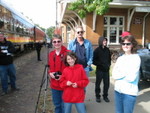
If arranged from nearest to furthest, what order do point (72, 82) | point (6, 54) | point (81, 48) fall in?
point (72, 82) < point (81, 48) < point (6, 54)

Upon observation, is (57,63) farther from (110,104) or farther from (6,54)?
(6,54)

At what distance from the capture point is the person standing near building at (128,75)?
10.7ft

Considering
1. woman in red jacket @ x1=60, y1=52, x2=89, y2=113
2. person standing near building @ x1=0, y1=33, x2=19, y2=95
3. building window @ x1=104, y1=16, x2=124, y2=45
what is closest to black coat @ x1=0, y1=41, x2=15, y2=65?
person standing near building @ x1=0, y1=33, x2=19, y2=95

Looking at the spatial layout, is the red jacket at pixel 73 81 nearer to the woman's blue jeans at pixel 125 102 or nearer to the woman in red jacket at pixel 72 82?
the woman in red jacket at pixel 72 82

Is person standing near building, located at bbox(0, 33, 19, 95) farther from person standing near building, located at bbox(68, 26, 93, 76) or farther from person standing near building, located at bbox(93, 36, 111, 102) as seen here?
person standing near building, located at bbox(93, 36, 111, 102)

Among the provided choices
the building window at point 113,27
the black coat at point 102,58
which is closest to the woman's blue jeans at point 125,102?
the black coat at point 102,58

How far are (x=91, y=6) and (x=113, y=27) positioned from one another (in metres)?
3.63

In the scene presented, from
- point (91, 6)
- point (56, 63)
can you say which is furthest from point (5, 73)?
point (91, 6)

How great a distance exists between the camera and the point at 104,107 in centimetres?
530

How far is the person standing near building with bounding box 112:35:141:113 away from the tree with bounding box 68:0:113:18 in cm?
1005

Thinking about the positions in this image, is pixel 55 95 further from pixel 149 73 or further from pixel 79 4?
pixel 79 4

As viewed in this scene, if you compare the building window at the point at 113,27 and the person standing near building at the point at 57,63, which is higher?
the building window at the point at 113,27

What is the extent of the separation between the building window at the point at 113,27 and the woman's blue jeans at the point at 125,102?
13.3 meters

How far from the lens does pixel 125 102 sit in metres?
3.33
